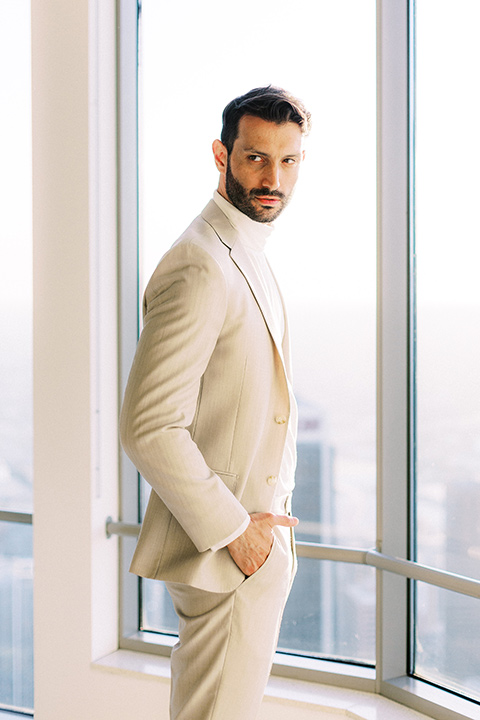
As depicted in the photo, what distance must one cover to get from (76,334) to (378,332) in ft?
3.29

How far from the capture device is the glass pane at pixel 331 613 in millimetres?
2289

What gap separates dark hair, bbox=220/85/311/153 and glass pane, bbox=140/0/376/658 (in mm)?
→ 741

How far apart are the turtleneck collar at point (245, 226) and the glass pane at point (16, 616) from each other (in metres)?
1.71

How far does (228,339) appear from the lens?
4.58 feet

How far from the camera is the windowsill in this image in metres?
2.11

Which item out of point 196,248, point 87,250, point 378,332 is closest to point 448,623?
point 378,332

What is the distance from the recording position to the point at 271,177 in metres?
1.51

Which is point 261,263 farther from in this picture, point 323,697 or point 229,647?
point 323,697

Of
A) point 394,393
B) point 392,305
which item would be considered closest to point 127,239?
point 392,305

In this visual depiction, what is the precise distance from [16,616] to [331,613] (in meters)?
1.26

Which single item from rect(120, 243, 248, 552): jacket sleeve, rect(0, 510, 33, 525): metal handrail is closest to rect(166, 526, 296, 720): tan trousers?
rect(120, 243, 248, 552): jacket sleeve

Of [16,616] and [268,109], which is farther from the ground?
[268,109]

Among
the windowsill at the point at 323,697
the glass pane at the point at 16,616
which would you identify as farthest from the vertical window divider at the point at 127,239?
the glass pane at the point at 16,616

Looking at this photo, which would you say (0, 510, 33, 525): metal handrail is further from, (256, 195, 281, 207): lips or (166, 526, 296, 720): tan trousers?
(256, 195, 281, 207): lips
